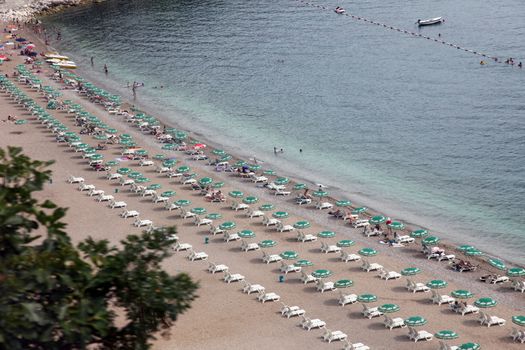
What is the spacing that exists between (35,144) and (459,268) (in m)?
31.0

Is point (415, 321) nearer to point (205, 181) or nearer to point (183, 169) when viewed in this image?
point (205, 181)

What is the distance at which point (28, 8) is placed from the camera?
4520 inches

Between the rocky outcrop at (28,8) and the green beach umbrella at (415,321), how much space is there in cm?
8923

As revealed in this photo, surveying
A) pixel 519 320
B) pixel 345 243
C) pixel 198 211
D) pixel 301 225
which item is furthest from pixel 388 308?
pixel 198 211

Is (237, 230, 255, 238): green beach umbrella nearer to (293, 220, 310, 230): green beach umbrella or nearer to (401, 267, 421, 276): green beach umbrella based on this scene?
(293, 220, 310, 230): green beach umbrella

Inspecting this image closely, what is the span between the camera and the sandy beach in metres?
30.7

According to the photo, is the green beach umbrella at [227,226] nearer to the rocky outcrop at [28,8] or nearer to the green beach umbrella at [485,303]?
the green beach umbrella at [485,303]

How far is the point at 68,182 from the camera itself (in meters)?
48.9

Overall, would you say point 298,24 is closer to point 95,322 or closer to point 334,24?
point 334,24

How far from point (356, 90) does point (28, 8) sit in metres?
58.5

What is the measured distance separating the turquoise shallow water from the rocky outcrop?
3.22m

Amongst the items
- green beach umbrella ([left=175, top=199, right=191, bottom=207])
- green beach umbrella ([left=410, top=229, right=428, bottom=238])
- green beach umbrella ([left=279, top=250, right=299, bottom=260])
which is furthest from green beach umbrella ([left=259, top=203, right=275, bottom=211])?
green beach umbrella ([left=410, top=229, right=428, bottom=238])

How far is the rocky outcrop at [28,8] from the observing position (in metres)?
111

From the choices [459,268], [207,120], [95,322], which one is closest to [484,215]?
[459,268]
